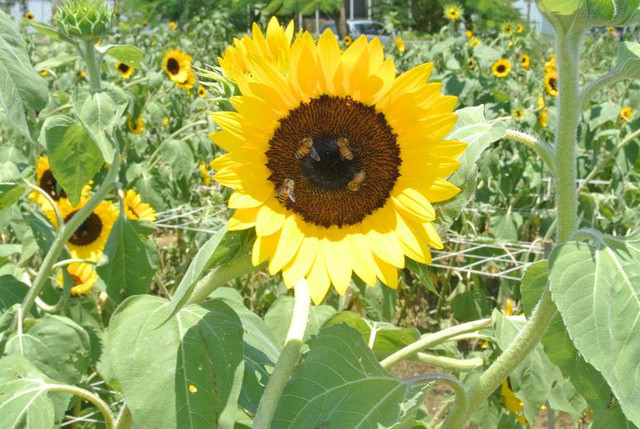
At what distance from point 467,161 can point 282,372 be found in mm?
256

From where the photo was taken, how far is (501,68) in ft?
13.8

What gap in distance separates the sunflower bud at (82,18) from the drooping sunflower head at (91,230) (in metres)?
0.76

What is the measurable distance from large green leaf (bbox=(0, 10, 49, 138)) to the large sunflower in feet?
0.57

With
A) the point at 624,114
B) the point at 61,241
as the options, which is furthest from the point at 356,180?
the point at 624,114

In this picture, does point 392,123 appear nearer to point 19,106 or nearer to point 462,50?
point 19,106

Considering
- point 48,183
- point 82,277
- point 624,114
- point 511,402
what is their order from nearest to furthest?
point 511,402
point 82,277
point 48,183
point 624,114

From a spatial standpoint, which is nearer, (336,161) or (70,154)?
(336,161)

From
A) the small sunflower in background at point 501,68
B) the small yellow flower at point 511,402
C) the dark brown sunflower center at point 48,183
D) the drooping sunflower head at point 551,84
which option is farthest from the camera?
the small sunflower in background at point 501,68

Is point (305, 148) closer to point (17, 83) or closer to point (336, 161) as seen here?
point (336, 161)

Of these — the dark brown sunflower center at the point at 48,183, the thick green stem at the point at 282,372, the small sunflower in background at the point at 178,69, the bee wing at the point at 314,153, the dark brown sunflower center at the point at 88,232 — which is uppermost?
the bee wing at the point at 314,153

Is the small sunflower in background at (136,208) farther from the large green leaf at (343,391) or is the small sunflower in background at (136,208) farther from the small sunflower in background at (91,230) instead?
the large green leaf at (343,391)

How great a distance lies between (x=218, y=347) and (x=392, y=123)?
26cm

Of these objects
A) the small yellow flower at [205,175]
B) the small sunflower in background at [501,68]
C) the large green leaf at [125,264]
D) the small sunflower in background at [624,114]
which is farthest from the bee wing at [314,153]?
the small sunflower in background at [501,68]

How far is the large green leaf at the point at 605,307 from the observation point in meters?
0.67
